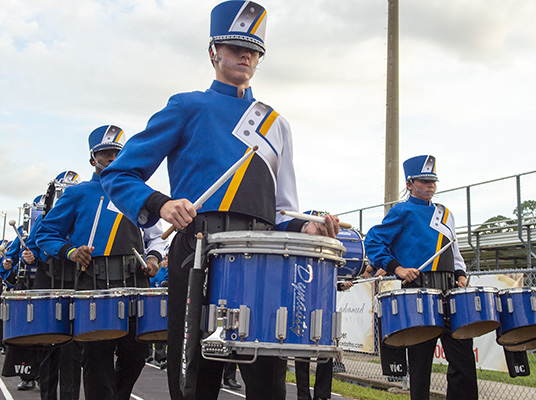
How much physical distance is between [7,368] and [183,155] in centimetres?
422

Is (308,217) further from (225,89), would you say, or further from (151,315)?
(151,315)

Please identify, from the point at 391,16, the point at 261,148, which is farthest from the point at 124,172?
the point at 391,16

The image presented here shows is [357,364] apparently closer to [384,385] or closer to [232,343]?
[384,385]

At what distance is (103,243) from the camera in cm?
567

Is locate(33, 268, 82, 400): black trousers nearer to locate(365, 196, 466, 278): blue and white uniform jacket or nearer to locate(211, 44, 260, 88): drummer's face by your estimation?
locate(365, 196, 466, 278): blue and white uniform jacket

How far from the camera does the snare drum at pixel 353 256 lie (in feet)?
33.3

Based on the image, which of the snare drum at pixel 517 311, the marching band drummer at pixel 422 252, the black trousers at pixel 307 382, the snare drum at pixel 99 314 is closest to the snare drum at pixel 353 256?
the black trousers at pixel 307 382

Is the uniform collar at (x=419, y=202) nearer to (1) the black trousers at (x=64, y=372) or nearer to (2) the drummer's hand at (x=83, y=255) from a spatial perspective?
(2) the drummer's hand at (x=83, y=255)

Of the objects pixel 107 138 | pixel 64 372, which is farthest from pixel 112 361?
pixel 107 138

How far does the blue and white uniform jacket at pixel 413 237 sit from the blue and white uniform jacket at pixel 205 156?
3430 mm

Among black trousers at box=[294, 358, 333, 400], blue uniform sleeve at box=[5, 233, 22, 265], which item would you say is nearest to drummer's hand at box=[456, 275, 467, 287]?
black trousers at box=[294, 358, 333, 400]

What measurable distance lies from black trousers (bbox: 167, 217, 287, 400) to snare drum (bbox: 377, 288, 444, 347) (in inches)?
108

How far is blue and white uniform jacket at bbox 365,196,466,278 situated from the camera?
641 cm

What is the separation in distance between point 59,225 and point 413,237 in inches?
126
